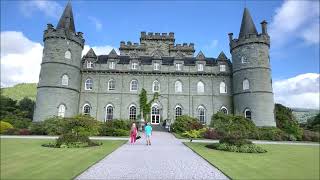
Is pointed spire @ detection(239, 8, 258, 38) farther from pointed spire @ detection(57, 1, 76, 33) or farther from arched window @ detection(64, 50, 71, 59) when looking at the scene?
pointed spire @ detection(57, 1, 76, 33)

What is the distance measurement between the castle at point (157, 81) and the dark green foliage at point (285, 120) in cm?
220

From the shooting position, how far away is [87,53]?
4125 centimetres

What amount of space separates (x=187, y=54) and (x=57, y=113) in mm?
25690

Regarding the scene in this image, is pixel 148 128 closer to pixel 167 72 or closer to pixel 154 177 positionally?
pixel 154 177

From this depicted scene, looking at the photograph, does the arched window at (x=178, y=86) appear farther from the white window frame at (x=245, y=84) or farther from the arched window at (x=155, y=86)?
the white window frame at (x=245, y=84)

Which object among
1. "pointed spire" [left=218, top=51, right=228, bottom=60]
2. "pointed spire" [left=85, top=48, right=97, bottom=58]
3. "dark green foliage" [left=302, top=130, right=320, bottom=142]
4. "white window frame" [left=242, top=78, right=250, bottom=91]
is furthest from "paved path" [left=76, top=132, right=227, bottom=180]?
"pointed spire" [left=218, top=51, right=228, bottom=60]

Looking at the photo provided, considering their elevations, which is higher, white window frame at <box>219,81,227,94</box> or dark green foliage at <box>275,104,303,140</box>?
white window frame at <box>219,81,227,94</box>

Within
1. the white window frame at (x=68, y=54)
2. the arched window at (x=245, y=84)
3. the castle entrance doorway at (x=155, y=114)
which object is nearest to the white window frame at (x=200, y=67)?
the arched window at (x=245, y=84)

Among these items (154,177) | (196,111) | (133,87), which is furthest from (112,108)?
(154,177)

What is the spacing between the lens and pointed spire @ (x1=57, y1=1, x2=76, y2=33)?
125 ft

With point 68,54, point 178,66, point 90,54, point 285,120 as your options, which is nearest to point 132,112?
point 178,66

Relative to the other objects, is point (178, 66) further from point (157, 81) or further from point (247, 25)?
point (247, 25)

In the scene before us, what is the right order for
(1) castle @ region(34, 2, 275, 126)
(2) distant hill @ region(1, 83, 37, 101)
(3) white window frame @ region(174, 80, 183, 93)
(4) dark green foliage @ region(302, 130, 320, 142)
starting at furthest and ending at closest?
(2) distant hill @ region(1, 83, 37, 101) < (3) white window frame @ region(174, 80, 183, 93) < (1) castle @ region(34, 2, 275, 126) < (4) dark green foliage @ region(302, 130, 320, 142)

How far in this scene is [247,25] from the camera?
39031 mm
